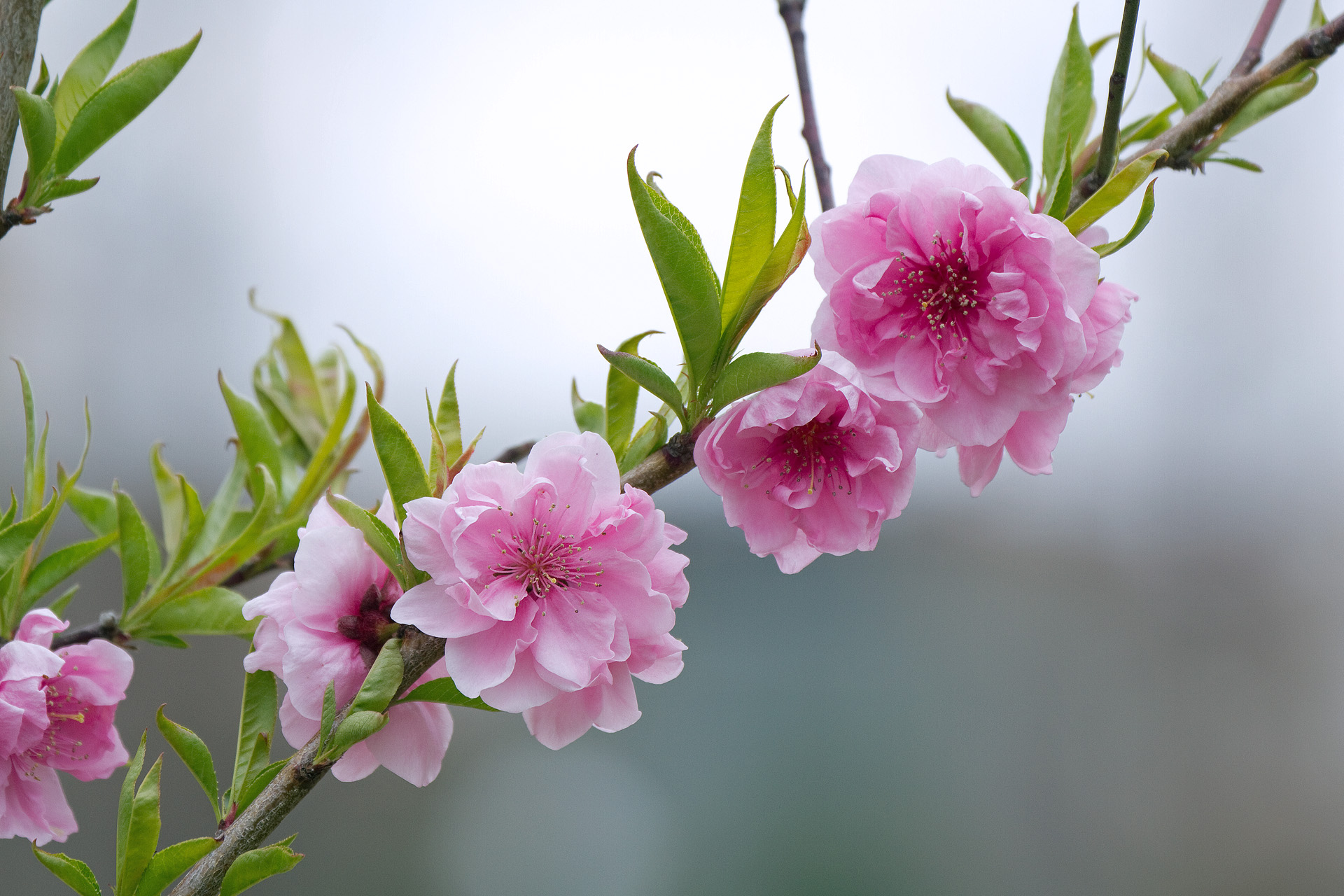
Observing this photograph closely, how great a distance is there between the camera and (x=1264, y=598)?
11.2 ft

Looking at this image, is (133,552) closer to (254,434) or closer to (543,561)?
(254,434)

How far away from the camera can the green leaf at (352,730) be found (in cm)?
34

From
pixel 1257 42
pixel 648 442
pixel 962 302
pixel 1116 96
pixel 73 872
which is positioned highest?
pixel 1257 42

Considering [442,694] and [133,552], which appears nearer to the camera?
[442,694]

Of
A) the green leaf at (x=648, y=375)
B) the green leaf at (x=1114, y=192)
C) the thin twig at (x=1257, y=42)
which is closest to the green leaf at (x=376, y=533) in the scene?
the green leaf at (x=648, y=375)

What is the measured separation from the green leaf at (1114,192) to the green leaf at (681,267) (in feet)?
0.59

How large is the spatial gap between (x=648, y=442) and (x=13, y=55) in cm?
37

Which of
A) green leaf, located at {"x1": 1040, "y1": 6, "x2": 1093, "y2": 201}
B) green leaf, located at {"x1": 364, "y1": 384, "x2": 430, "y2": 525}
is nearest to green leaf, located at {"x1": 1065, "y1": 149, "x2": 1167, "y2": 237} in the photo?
green leaf, located at {"x1": 1040, "y1": 6, "x2": 1093, "y2": 201}

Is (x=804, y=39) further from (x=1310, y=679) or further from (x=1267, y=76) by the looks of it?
(x=1310, y=679)

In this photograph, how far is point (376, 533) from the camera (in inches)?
14.5

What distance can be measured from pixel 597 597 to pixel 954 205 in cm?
24

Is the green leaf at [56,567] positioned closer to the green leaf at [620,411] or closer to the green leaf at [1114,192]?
the green leaf at [620,411]

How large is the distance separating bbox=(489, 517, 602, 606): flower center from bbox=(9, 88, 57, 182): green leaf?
32cm

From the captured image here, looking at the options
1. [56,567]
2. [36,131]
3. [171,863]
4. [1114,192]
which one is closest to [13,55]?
[36,131]
